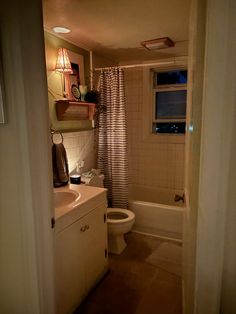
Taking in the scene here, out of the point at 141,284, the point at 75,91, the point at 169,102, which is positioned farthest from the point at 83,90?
the point at 141,284

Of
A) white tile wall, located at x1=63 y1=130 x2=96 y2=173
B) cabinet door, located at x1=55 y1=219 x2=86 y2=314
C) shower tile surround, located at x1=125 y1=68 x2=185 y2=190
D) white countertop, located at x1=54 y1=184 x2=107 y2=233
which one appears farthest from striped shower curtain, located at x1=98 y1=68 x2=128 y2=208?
cabinet door, located at x1=55 y1=219 x2=86 y2=314

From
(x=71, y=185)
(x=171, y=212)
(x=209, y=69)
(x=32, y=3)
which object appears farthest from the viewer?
(x=171, y=212)

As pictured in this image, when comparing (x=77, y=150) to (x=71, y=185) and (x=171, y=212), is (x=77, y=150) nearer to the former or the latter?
(x=71, y=185)

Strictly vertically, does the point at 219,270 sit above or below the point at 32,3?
below

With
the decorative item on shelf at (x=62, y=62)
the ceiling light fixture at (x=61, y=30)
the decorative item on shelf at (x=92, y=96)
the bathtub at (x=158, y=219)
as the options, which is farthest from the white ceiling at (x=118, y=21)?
the bathtub at (x=158, y=219)

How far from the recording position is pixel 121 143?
9.06 feet

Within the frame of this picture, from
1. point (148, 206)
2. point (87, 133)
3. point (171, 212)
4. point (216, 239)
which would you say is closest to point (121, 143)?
point (87, 133)

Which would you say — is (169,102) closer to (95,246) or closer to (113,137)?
(113,137)

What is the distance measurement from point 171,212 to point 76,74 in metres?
1.96

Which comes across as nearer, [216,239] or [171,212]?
[216,239]

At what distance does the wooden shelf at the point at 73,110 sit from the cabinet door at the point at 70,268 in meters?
1.11

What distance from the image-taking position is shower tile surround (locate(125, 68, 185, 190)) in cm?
327

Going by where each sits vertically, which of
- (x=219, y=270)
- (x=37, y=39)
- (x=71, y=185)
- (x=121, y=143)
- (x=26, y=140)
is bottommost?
(x=71, y=185)

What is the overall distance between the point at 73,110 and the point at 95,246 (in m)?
1.35
